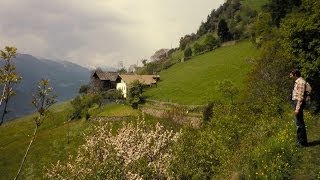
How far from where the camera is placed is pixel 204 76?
118 metres

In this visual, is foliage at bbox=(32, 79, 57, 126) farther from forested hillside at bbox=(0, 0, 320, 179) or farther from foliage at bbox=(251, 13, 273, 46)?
foliage at bbox=(251, 13, 273, 46)

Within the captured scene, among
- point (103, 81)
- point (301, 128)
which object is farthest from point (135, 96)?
point (301, 128)

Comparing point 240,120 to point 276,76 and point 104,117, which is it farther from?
point 104,117

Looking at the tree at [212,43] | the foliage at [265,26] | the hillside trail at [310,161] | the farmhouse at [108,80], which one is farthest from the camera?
the tree at [212,43]

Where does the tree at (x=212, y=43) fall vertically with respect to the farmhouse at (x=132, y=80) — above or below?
above

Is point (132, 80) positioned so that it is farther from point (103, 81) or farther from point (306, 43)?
point (306, 43)

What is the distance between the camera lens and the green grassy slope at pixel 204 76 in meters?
104

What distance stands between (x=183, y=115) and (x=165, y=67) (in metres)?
62.6

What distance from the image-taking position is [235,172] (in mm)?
26812

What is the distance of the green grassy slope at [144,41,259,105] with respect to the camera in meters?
104

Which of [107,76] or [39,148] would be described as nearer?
[39,148]

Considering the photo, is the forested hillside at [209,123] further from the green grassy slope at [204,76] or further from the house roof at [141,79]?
the house roof at [141,79]

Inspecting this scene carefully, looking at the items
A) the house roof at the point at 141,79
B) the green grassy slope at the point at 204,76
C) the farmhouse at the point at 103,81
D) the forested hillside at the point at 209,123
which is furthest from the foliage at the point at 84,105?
the farmhouse at the point at 103,81

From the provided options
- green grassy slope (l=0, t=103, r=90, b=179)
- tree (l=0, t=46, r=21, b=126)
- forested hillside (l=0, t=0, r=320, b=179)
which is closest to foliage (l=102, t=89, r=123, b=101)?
forested hillside (l=0, t=0, r=320, b=179)
